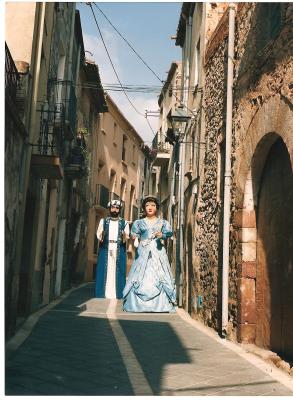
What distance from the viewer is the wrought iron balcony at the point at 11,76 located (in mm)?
5644

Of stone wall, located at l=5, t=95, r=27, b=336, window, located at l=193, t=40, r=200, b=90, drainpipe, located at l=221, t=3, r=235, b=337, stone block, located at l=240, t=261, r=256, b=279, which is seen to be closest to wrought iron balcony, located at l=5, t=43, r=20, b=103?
stone wall, located at l=5, t=95, r=27, b=336

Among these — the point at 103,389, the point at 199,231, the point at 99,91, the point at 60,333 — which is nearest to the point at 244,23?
the point at 199,231

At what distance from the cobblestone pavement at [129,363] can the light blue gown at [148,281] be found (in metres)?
0.25

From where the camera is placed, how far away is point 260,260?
6.67 metres

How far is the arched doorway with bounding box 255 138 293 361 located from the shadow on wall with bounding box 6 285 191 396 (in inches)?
45.7

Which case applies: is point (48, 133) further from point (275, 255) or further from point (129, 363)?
point (129, 363)

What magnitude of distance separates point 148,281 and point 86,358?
2.60 metres

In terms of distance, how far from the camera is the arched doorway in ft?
18.4

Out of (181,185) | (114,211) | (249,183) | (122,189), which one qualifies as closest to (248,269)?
(249,183)

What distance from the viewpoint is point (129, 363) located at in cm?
464

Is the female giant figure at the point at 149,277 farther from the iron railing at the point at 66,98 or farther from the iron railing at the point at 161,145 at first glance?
the iron railing at the point at 161,145

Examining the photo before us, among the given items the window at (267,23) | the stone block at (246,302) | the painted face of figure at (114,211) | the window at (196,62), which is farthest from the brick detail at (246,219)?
the window at (196,62)

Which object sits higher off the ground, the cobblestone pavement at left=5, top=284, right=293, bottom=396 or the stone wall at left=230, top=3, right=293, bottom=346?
the stone wall at left=230, top=3, right=293, bottom=346

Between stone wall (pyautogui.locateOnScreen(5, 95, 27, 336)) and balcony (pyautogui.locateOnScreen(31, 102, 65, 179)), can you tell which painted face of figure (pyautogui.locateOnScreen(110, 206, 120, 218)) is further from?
stone wall (pyautogui.locateOnScreen(5, 95, 27, 336))
